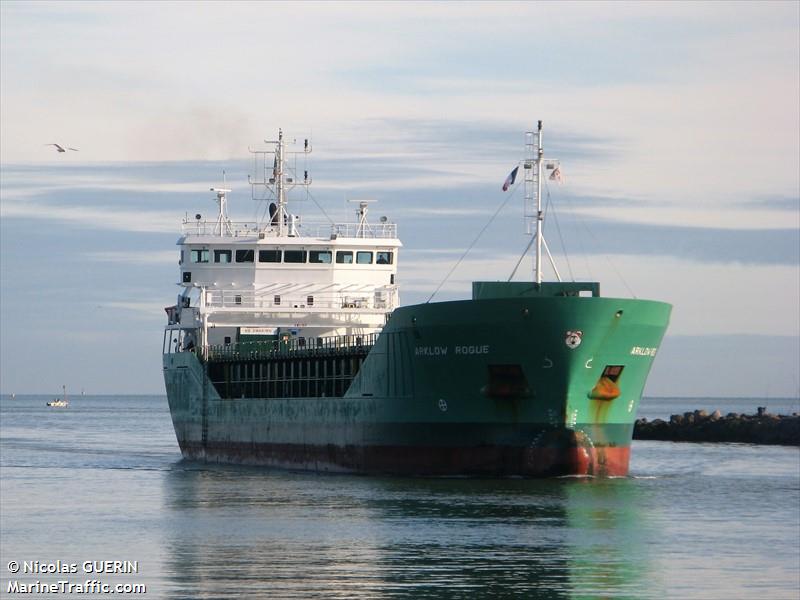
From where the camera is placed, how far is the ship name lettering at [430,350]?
3691 centimetres

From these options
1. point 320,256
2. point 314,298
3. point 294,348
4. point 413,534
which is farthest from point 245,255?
point 413,534

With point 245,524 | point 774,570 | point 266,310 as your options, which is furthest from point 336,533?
point 266,310

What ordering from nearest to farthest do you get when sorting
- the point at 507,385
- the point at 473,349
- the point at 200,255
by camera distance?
the point at 507,385 < the point at 473,349 < the point at 200,255

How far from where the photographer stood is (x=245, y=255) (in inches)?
2040

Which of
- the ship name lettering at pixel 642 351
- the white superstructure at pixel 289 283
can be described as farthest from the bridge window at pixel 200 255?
the ship name lettering at pixel 642 351

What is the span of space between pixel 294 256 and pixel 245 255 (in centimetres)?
179

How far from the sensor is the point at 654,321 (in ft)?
123

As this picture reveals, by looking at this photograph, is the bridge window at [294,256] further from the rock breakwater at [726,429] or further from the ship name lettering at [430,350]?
the rock breakwater at [726,429]

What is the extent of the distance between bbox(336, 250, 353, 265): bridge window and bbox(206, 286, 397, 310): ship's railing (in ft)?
3.36

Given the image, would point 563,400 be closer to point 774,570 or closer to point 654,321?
point 654,321

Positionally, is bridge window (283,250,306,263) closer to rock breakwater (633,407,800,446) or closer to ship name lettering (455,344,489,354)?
ship name lettering (455,344,489,354)

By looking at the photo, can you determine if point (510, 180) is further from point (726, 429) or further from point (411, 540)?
point (726, 429)

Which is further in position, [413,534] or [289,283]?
[289,283]

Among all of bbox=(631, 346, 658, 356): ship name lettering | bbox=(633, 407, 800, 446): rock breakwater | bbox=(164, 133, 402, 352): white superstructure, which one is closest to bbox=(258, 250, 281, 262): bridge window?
bbox=(164, 133, 402, 352): white superstructure
